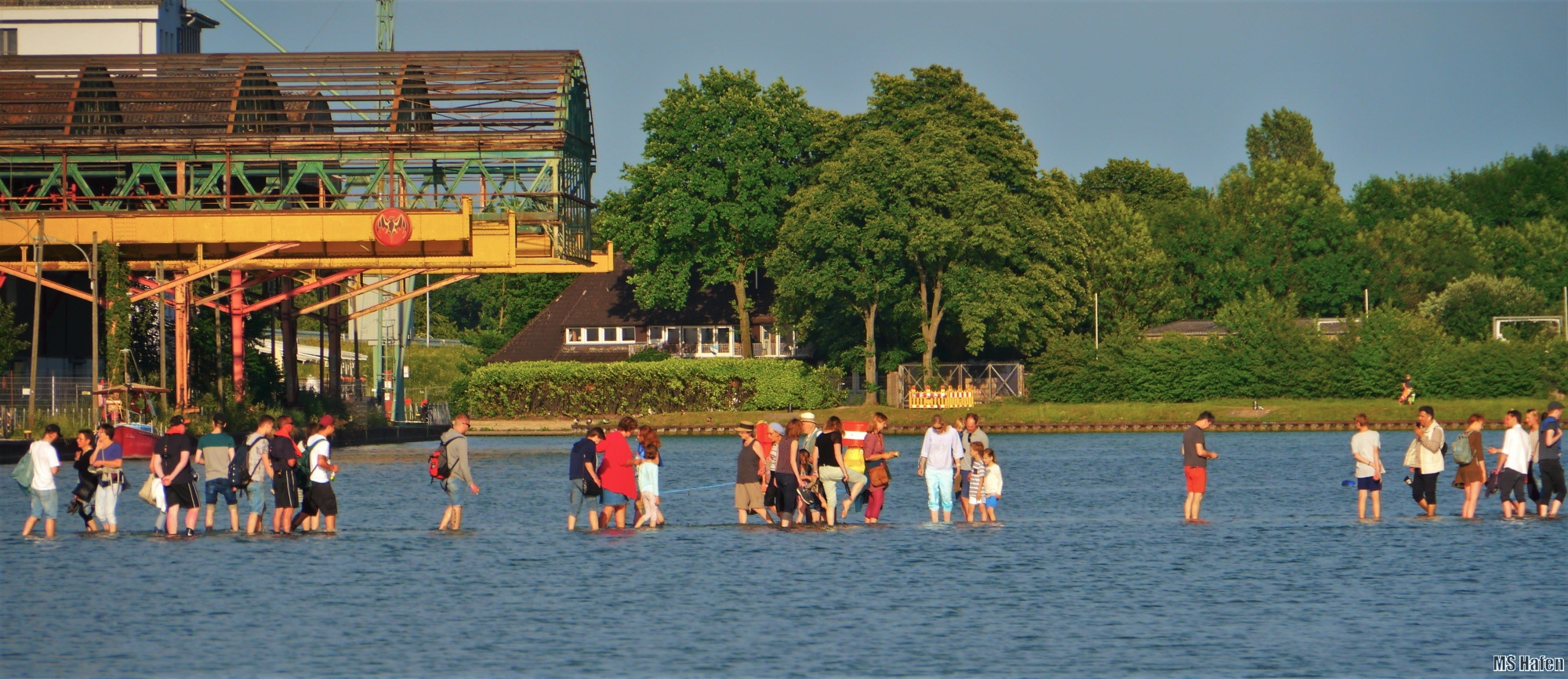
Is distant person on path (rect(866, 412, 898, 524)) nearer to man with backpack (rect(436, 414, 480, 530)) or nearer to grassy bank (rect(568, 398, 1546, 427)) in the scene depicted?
man with backpack (rect(436, 414, 480, 530))

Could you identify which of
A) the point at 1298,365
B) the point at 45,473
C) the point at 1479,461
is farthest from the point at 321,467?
the point at 1298,365

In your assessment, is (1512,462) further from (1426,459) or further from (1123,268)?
(1123,268)

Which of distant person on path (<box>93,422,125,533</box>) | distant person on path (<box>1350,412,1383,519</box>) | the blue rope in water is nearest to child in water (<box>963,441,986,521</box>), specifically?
distant person on path (<box>1350,412,1383,519</box>)

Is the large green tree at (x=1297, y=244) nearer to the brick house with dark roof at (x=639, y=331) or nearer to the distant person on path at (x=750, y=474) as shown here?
the brick house with dark roof at (x=639, y=331)

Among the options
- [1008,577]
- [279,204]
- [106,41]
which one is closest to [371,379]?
[106,41]

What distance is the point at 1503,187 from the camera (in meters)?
112

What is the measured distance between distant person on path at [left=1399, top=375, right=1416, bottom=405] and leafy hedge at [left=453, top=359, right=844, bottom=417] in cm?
2469

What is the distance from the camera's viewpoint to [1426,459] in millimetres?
27859

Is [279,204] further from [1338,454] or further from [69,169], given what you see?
[1338,454]

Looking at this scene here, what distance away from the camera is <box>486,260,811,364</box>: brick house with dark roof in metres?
98.9

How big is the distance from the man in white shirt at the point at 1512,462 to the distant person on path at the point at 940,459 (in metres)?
7.73

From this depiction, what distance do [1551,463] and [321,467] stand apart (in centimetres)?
1788

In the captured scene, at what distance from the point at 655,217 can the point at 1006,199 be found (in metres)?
17.7

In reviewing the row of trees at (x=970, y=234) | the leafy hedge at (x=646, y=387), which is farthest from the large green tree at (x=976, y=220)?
the leafy hedge at (x=646, y=387)
